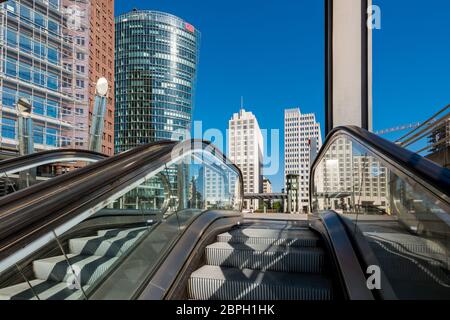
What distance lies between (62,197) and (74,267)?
0.47 m

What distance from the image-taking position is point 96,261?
2.09 meters

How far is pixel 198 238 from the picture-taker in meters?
3.16

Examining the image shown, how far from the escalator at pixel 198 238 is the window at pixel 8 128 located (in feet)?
105

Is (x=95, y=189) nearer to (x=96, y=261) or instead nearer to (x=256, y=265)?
(x=96, y=261)

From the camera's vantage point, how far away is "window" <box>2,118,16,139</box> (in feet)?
95.7

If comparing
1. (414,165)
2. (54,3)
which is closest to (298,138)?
(54,3)

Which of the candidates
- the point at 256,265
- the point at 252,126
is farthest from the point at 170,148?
the point at 252,126

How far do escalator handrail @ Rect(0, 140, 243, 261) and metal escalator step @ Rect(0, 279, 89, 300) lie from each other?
338 millimetres

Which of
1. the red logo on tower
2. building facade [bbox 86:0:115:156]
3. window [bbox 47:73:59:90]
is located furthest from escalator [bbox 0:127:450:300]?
the red logo on tower

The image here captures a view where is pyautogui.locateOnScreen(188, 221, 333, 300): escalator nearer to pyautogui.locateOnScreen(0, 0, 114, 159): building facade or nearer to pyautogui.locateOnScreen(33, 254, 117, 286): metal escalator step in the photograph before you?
pyautogui.locateOnScreen(33, 254, 117, 286): metal escalator step

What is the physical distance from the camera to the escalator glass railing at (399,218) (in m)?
1.57

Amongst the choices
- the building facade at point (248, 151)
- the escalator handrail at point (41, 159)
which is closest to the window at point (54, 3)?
the building facade at point (248, 151)

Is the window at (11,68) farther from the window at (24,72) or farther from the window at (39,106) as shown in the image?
the window at (39,106)

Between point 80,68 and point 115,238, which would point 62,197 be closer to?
point 115,238
